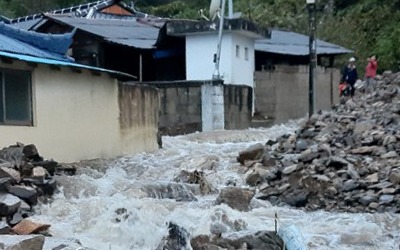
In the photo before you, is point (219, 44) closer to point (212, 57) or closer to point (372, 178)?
point (212, 57)

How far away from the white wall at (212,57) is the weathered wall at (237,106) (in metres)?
1.09

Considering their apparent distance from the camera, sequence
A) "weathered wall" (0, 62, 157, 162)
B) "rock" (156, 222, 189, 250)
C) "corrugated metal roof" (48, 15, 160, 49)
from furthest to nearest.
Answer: "corrugated metal roof" (48, 15, 160, 49) → "weathered wall" (0, 62, 157, 162) → "rock" (156, 222, 189, 250)

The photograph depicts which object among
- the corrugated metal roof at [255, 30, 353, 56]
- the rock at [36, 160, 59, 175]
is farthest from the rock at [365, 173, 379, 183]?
the corrugated metal roof at [255, 30, 353, 56]

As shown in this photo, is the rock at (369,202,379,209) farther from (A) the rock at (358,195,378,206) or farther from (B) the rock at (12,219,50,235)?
(B) the rock at (12,219,50,235)

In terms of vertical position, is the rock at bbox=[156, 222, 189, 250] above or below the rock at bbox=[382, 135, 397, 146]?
below

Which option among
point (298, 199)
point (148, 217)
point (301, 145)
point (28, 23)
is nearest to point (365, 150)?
point (301, 145)

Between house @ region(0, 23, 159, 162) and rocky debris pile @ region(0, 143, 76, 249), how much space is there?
2.68 ft

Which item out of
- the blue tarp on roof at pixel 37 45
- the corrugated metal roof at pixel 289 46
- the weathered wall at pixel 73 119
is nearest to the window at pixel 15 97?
the weathered wall at pixel 73 119

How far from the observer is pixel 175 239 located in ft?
29.5

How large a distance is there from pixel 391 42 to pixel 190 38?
12048 millimetres

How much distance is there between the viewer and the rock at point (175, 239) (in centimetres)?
886

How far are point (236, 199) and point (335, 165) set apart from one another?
2895 mm

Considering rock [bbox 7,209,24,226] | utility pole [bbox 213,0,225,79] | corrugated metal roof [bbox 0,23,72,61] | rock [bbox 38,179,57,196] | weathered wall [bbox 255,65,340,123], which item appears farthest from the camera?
weathered wall [bbox 255,65,340,123]

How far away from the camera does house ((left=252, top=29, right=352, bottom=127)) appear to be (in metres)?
25.8
